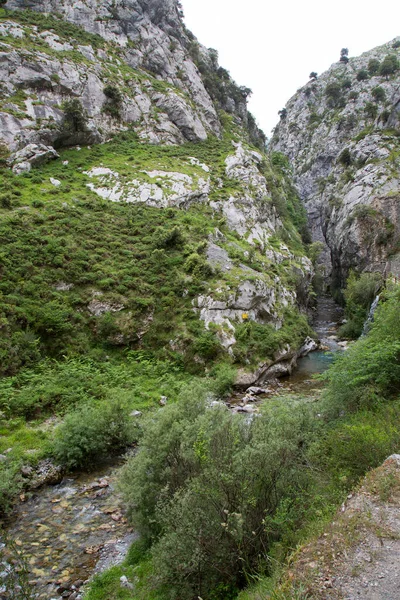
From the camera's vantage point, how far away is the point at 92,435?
12.2 metres

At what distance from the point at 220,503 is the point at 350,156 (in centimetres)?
6936

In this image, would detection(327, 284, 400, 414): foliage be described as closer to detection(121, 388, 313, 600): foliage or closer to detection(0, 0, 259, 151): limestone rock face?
detection(121, 388, 313, 600): foliage

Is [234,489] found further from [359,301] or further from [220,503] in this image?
[359,301]

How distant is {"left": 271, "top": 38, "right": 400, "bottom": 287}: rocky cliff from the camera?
4531 cm

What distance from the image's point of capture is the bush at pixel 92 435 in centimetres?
1188

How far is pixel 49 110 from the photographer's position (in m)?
39.8

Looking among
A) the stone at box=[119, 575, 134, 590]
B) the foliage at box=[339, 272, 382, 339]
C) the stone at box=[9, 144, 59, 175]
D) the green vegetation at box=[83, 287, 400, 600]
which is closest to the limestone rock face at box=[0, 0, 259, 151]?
the stone at box=[9, 144, 59, 175]

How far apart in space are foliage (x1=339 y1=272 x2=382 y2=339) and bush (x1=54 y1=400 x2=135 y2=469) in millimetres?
27840

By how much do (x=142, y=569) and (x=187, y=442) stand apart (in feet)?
9.80

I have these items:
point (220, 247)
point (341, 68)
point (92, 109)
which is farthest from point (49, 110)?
point (341, 68)

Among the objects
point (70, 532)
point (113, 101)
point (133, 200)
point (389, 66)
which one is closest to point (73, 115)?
point (113, 101)

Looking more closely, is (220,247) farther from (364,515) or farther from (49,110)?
(49,110)

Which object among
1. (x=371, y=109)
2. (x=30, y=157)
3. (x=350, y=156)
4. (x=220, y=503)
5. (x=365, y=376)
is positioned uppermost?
(x=371, y=109)

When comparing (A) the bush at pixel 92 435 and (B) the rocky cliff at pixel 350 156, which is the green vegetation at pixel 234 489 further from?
(B) the rocky cliff at pixel 350 156
